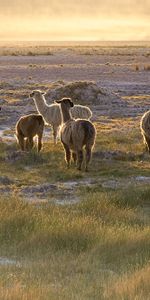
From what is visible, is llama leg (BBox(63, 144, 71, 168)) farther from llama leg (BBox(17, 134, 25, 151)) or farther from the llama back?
llama leg (BBox(17, 134, 25, 151))

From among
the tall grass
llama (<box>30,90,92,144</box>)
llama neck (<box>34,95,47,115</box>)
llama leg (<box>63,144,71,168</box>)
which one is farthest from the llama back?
llama neck (<box>34,95,47,115</box>)

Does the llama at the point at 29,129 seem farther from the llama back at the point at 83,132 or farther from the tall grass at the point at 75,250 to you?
the tall grass at the point at 75,250

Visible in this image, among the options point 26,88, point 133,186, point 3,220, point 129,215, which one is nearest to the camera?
point 3,220

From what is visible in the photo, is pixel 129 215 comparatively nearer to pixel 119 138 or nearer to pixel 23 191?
pixel 23 191

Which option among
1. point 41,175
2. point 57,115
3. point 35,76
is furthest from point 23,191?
point 35,76

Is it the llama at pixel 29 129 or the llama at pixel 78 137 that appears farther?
the llama at pixel 29 129

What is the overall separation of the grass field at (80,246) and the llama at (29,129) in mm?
3091

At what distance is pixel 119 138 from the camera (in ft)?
65.9

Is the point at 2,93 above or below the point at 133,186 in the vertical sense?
below

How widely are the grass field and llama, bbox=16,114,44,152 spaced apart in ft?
10.1

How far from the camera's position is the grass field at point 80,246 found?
7.67 m

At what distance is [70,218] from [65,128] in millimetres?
5211

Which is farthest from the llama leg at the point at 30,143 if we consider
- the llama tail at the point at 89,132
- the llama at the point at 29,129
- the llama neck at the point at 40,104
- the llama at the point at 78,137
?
the llama tail at the point at 89,132

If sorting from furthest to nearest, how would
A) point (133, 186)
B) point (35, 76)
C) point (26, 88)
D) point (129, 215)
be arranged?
1. point (35, 76)
2. point (26, 88)
3. point (133, 186)
4. point (129, 215)
